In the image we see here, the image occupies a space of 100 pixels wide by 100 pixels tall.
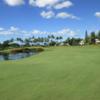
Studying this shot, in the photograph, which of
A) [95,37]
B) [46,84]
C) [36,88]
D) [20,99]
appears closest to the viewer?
[20,99]

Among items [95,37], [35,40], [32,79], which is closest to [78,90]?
[32,79]

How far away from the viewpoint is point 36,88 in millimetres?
7691

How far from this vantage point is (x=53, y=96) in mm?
6672

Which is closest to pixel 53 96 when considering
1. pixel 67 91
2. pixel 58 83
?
pixel 67 91

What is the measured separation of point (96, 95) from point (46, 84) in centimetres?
211

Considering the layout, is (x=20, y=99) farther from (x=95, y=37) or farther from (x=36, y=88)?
(x=95, y=37)

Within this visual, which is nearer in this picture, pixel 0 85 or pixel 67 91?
pixel 67 91

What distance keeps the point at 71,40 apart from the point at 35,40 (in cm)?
2136

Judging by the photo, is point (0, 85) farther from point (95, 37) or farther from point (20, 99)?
point (95, 37)

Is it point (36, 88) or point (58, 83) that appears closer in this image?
point (36, 88)

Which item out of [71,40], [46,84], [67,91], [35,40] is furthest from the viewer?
[35,40]

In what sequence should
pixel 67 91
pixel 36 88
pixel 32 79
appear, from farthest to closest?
pixel 32 79, pixel 36 88, pixel 67 91

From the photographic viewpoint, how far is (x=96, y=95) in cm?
668

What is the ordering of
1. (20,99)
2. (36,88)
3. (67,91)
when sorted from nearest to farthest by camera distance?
(20,99) → (67,91) → (36,88)
